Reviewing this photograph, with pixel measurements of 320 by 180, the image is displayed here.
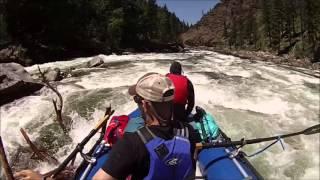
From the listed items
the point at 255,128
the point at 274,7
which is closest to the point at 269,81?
the point at 255,128

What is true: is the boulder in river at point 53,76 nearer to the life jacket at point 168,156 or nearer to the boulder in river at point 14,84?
the boulder in river at point 14,84

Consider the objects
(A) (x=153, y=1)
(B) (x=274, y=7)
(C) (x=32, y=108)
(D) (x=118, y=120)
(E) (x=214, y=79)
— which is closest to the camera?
(D) (x=118, y=120)

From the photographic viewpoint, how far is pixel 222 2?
14838 centimetres

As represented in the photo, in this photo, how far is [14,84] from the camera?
12297 mm

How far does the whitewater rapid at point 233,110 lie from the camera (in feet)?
27.8

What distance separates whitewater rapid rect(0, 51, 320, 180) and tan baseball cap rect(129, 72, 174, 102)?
5685 millimetres

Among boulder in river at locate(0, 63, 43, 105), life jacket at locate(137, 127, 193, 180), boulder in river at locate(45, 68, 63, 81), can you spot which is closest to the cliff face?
boulder in river at locate(45, 68, 63, 81)

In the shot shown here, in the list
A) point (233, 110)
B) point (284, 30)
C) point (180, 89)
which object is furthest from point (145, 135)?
point (284, 30)

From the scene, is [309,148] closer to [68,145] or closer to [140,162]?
[68,145]

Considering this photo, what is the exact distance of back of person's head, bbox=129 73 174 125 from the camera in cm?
269

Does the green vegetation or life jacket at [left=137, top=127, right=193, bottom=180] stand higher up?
life jacket at [left=137, top=127, right=193, bottom=180]

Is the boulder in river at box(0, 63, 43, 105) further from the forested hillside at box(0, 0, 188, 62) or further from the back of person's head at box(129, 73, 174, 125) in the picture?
the forested hillside at box(0, 0, 188, 62)

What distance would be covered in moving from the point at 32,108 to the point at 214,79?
6.30m

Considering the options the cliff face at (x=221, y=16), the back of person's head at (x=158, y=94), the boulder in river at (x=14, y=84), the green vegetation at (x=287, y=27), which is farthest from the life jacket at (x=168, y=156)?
the cliff face at (x=221, y=16)
